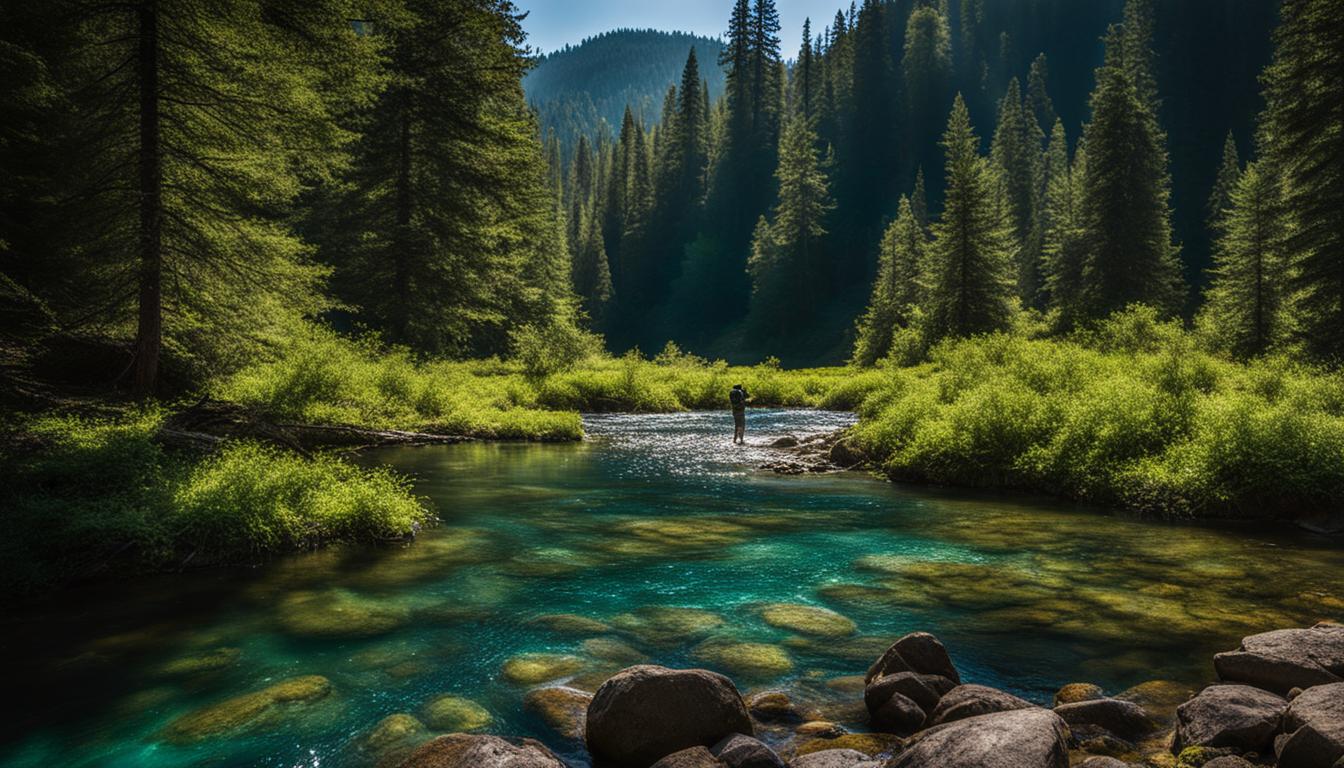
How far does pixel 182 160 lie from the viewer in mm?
14938

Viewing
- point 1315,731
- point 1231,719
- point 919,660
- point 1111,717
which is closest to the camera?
point 1315,731

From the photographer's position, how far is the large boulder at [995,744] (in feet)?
13.0

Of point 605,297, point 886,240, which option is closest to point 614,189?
point 605,297

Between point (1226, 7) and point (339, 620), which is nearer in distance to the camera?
point (339, 620)

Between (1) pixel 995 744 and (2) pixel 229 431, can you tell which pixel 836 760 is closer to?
(1) pixel 995 744

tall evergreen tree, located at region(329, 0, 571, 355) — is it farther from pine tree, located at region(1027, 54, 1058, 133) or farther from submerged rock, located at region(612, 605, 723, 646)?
pine tree, located at region(1027, 54, 1058, 133)

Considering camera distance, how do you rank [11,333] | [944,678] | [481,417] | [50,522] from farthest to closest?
1. [481,417]
2. [11,333]
3. [50,522]
4. [944,678]

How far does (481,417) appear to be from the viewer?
24484mm

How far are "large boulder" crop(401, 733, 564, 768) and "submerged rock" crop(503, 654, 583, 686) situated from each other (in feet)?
5.75

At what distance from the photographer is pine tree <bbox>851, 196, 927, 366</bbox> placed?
53344 mm

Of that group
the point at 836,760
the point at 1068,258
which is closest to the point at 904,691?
the point at 836,760

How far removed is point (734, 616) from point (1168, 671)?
4.16 metres

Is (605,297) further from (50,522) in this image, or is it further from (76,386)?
(50,522)

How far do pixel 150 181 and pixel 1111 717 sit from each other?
17955mm
